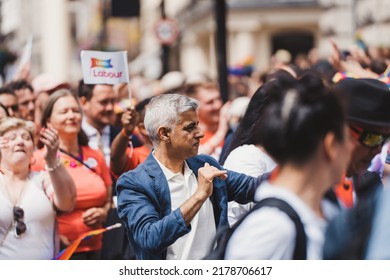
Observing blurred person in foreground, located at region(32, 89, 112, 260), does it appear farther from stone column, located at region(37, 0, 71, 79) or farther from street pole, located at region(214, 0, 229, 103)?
stone column, located at region(37, 0, 71, 79)

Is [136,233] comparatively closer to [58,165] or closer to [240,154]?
[240,154]

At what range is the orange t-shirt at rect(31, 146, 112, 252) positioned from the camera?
607cm

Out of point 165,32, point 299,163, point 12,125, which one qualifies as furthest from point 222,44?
point 165,32

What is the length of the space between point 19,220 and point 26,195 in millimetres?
168

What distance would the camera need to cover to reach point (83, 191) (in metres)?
6.17

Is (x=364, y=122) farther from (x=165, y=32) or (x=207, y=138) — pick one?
(x=165, y=32)

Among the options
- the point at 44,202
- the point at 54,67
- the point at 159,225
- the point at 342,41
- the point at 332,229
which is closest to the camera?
the point at 332,229

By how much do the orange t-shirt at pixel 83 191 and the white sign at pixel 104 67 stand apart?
0.69 meters

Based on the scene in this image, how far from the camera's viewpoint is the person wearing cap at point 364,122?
4000 millimetres

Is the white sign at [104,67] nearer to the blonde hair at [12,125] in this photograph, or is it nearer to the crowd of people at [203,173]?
the crowd of people at [203,173]
